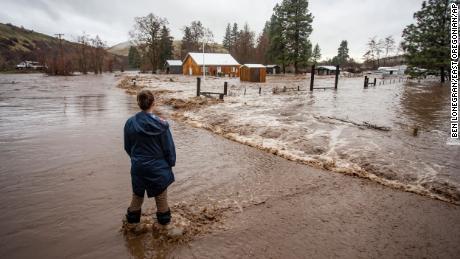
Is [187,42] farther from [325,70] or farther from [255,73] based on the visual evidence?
[255,73]

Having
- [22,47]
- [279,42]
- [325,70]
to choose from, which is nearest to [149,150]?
[279,42]

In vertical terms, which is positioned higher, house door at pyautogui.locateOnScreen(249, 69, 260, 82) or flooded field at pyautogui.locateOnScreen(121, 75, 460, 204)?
house door at pyautogui.locateOnScreen(249, 69, 260, 82)

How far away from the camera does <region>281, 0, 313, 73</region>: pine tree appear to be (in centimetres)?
6119

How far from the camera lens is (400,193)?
5.69 m

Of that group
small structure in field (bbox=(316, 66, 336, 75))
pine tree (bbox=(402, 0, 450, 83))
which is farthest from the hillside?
pine tree (bbox=(402, 0, 450, 83))

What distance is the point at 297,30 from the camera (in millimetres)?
61562

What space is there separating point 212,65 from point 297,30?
1992 cm

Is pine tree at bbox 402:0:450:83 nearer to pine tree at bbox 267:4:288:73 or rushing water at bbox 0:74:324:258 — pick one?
pine tree at bbox 267:4:288:73

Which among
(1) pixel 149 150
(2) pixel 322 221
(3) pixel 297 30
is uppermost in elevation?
(3) pixel 297 30

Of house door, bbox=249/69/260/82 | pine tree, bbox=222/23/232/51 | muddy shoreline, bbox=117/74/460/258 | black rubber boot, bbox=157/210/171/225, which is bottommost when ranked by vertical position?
muddy shoreline, bbox=117/74/460/258

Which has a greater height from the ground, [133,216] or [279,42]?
[279,42]

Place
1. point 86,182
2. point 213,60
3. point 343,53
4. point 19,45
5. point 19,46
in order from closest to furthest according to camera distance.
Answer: point 86,182 < point 213,60 < point 19,46 < point 19,45 < point 343,53

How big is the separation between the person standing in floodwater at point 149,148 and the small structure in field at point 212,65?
5691 cm

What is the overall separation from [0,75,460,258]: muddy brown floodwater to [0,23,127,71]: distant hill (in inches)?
3300
